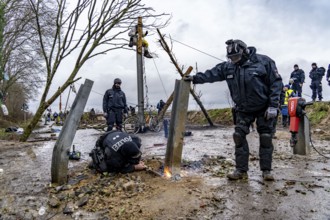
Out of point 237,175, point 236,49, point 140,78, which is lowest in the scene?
point 237,175

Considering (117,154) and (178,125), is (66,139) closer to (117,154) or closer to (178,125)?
(117,154)

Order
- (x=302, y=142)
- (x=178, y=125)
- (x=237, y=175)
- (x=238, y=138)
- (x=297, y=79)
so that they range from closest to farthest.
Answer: (x=237, y=175), (x=238, y=138), (x=178, y=125), (x=302, y=142), (x=297, y=79)

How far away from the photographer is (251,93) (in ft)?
13.9

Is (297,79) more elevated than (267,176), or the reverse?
(297,79)

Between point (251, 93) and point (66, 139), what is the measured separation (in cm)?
272

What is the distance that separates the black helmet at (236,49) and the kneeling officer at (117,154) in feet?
6.15

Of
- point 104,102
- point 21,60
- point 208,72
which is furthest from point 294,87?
point 21,60

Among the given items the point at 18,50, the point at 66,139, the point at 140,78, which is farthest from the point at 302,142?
the point at 18,50

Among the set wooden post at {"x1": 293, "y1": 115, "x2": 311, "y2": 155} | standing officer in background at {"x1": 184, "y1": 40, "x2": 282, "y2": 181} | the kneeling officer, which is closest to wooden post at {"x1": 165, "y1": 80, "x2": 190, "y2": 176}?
the kneeling officer

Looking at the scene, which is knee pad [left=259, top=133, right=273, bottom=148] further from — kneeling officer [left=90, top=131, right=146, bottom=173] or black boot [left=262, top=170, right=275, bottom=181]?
kneeling officer [left=90, top=131, right=146, bottom=173]

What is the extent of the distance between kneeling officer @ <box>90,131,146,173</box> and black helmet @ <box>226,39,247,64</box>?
187 centimetres

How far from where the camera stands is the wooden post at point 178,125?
4562mm

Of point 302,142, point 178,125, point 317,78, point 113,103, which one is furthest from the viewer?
point 317,78

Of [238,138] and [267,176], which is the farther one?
[238,138]
